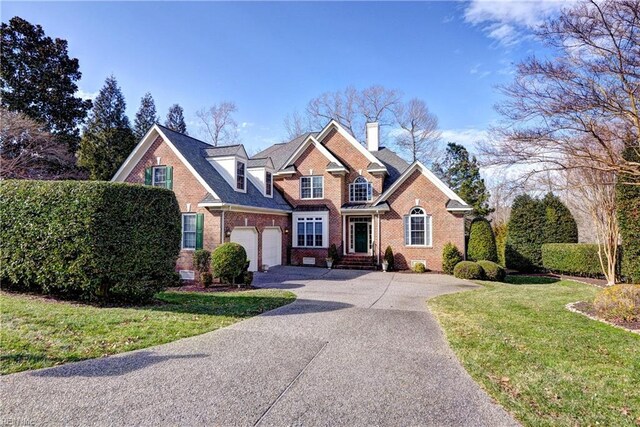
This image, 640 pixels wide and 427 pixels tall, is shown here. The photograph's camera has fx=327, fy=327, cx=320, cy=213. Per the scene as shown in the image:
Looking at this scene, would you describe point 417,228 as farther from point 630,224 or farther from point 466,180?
point 466,180

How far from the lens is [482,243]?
56.1ft

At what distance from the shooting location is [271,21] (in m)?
11.5

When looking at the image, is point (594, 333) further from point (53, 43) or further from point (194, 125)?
point (194, 125)

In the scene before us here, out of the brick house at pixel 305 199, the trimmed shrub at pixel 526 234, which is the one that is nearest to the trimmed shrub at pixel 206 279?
the brick house at pixel 305 199

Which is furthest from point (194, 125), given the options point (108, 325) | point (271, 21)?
point (108, 325)

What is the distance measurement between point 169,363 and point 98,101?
130 ft

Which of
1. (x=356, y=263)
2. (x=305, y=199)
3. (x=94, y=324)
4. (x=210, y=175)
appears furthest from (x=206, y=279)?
(x=305, y=199)

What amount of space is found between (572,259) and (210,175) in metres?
18.3

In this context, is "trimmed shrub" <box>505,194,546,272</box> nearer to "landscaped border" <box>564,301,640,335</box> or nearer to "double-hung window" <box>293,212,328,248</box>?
"landscaped border" <box>564,301,640,335</box>

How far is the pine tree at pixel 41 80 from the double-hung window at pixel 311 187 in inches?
745

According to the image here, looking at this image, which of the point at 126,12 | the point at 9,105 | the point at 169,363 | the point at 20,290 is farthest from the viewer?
the point at 9,105

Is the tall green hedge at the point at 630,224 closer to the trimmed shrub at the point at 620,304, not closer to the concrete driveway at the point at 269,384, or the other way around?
the trimmed shrub at the point at 620,304

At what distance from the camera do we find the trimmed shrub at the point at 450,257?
55.1 ft

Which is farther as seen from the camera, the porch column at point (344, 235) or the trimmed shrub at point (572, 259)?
the porch column at point (344, 235)
